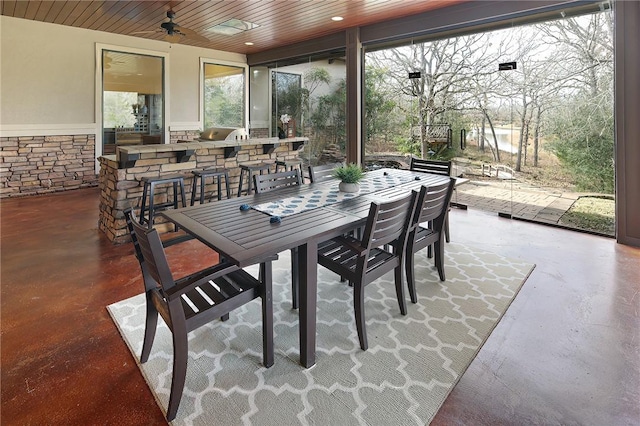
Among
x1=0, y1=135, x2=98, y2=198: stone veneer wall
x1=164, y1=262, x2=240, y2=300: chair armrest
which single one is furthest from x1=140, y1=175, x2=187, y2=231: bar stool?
x1=0, y1=135, x2=98, y2=198: stone veneer wall

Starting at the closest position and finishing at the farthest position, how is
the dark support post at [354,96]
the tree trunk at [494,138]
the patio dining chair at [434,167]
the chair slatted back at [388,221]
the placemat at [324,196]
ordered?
the chair slatted back at [388,221], the placemat at [324,196], the patio dining chair at [434,167], the tree trunk at [494,138], the dark support post at [354,96]

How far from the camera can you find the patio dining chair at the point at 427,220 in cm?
257

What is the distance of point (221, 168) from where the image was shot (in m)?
4.80

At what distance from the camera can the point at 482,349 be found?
2.16m

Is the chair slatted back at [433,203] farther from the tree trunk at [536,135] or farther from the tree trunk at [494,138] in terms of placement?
the tree trunk at [494,138]

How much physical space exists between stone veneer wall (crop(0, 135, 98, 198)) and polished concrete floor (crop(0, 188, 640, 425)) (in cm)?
278

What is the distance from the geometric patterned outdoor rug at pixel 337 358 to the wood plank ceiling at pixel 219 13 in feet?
12.9

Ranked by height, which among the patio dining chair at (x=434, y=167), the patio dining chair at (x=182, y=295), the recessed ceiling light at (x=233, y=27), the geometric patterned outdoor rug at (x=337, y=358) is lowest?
the geometric patterned outdoor rug at (x=337, y=358)

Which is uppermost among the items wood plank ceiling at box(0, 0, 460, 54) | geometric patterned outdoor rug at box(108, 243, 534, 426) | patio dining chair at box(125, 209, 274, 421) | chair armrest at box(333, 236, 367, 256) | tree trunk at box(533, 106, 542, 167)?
wood plank ceiling at box(0, 0, 460, 54)

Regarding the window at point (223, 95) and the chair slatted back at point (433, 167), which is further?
the window at point (223, 95)

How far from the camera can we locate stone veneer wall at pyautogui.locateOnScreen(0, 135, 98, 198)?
19.8 ft

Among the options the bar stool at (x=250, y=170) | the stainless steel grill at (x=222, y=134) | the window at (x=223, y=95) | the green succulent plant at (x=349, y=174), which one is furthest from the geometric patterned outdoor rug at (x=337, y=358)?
the window at (x=223, y=95)

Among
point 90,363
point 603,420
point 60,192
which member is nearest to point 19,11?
point 60,192

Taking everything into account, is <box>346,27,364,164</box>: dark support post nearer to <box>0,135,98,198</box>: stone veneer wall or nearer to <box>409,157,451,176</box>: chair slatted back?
<box>409,157,451,176</box>: chair slatted back
